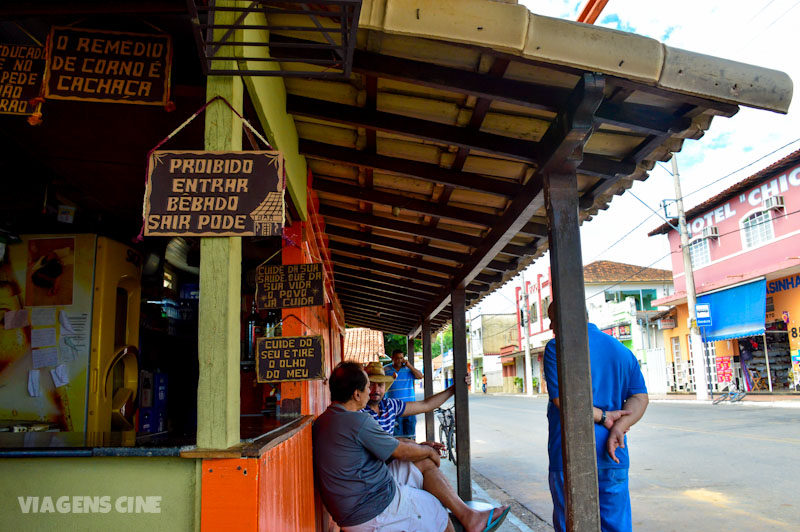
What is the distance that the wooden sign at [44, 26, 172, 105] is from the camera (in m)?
2.83

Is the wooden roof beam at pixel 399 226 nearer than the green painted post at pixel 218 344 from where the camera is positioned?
No

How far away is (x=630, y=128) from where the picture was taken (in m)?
3.30

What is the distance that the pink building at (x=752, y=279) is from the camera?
20266 mm

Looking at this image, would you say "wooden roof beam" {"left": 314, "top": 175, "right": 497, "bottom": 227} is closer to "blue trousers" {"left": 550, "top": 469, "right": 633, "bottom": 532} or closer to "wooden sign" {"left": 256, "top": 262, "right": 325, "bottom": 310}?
"wooden sign" {"left": 256, "top": 262, "right": 325, "bottom": 310}

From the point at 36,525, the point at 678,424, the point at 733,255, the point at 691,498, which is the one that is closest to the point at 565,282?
the point at 36,525

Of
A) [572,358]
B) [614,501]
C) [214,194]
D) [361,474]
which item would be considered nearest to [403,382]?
[361,474]

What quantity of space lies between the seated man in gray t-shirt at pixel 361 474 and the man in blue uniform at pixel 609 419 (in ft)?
2.80

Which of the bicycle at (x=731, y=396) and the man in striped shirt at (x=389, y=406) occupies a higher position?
the man in striped shirt at (x=389, y=406)

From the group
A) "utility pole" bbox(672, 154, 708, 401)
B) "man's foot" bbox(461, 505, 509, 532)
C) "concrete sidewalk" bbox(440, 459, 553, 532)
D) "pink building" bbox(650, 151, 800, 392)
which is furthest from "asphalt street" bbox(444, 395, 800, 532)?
"pink building" bbox(650, 151, 800, 392)

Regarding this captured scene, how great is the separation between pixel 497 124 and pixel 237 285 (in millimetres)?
2176

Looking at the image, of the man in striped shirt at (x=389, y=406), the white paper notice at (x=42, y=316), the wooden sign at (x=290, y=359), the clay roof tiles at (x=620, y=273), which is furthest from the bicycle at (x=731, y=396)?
the white paper notice at (x=42, y=316)

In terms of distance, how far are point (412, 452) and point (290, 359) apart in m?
1.08

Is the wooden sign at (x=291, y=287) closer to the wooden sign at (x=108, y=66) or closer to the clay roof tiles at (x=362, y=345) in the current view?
the wooden sign at (x=108, y=66)

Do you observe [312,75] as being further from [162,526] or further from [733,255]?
[733,255]
